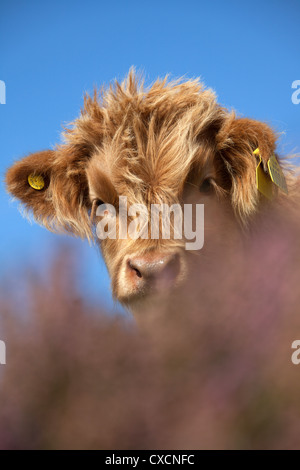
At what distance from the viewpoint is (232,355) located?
101 cm

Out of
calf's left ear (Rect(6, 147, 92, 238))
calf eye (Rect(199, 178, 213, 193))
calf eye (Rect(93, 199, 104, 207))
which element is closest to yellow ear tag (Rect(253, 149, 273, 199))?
calf eye (Rect(199, 178, 213, 193))

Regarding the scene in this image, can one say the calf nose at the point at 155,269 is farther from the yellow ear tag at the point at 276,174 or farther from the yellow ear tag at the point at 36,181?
the yellow ear tag at the point at 36,181

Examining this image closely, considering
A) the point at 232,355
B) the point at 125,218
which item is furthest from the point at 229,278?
the point at 125,218

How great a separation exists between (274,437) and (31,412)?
20.6 inches

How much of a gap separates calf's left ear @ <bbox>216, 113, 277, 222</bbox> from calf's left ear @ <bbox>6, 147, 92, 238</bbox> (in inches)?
58.2

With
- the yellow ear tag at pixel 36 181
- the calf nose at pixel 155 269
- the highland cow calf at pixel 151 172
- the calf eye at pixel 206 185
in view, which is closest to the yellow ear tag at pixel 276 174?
the highland cow calf at pixel 151 172

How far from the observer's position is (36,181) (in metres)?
4.39

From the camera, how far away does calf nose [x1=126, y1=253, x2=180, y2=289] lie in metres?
2.50

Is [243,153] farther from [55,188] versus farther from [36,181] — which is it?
[36,181]

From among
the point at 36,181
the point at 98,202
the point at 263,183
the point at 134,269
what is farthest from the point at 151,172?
the point at 36,181

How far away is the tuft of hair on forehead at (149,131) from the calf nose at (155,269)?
30.1 inches

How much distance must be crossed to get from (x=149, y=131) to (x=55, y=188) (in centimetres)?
127

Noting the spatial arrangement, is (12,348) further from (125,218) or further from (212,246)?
(125,218)

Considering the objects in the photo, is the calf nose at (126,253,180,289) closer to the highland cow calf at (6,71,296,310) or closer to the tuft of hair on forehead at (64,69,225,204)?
the highland cow calf at (6,71,296,310)
